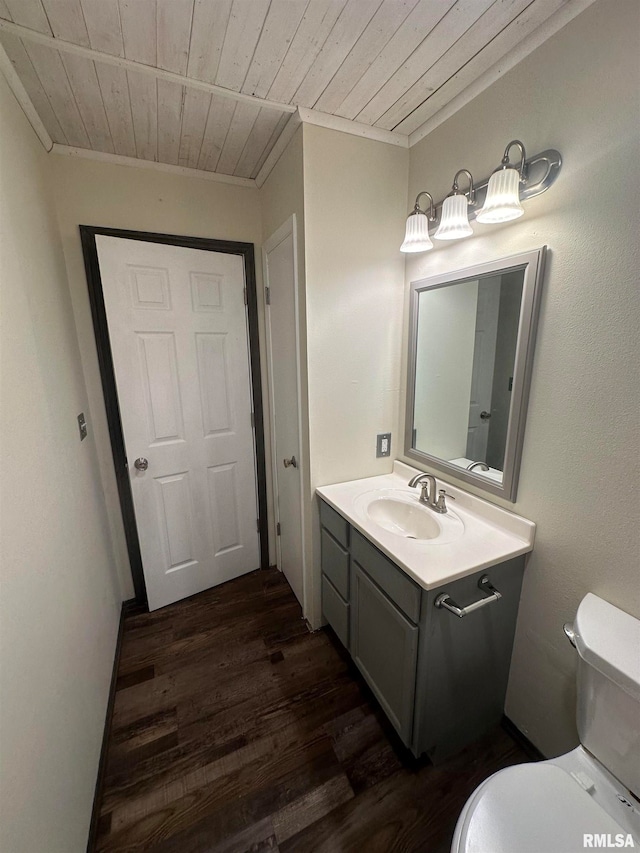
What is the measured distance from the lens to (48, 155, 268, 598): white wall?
1.62 meters

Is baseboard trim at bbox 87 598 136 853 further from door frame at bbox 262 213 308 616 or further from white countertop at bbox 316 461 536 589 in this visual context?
white countertop at bbox 316 461 536 589

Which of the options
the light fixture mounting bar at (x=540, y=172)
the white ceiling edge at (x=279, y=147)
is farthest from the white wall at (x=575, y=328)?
the white ceiling edge at (x=279, y=147)

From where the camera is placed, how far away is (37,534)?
949 mm

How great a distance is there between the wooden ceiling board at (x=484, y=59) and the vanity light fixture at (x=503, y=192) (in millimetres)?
293

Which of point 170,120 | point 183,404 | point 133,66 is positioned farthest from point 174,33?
point 183,404

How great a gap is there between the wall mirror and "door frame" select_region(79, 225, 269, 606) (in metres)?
0.91

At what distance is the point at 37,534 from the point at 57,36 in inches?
56.2

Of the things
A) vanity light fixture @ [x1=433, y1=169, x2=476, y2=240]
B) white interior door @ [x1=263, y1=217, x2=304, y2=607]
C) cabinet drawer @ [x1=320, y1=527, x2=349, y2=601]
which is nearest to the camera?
vanity light fixture @ [x1=433, y1=169, x2=476, y2=240]

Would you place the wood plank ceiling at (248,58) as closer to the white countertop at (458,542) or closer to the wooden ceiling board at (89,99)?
the wooden ceiling board at (89,99)

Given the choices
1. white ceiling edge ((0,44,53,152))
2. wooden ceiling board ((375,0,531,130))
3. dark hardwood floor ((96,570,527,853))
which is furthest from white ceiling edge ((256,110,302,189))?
dark hardwood floor ((96,570,527,853))

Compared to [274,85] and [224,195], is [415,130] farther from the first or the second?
[224,195]

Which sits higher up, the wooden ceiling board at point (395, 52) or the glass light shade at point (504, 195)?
the wooden ceiling board at point (395, 52)

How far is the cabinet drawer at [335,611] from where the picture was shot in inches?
62.0

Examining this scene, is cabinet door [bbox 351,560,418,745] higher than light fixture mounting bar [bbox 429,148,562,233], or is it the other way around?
light fixture mounting bar [bbox 429,148,562,233]
